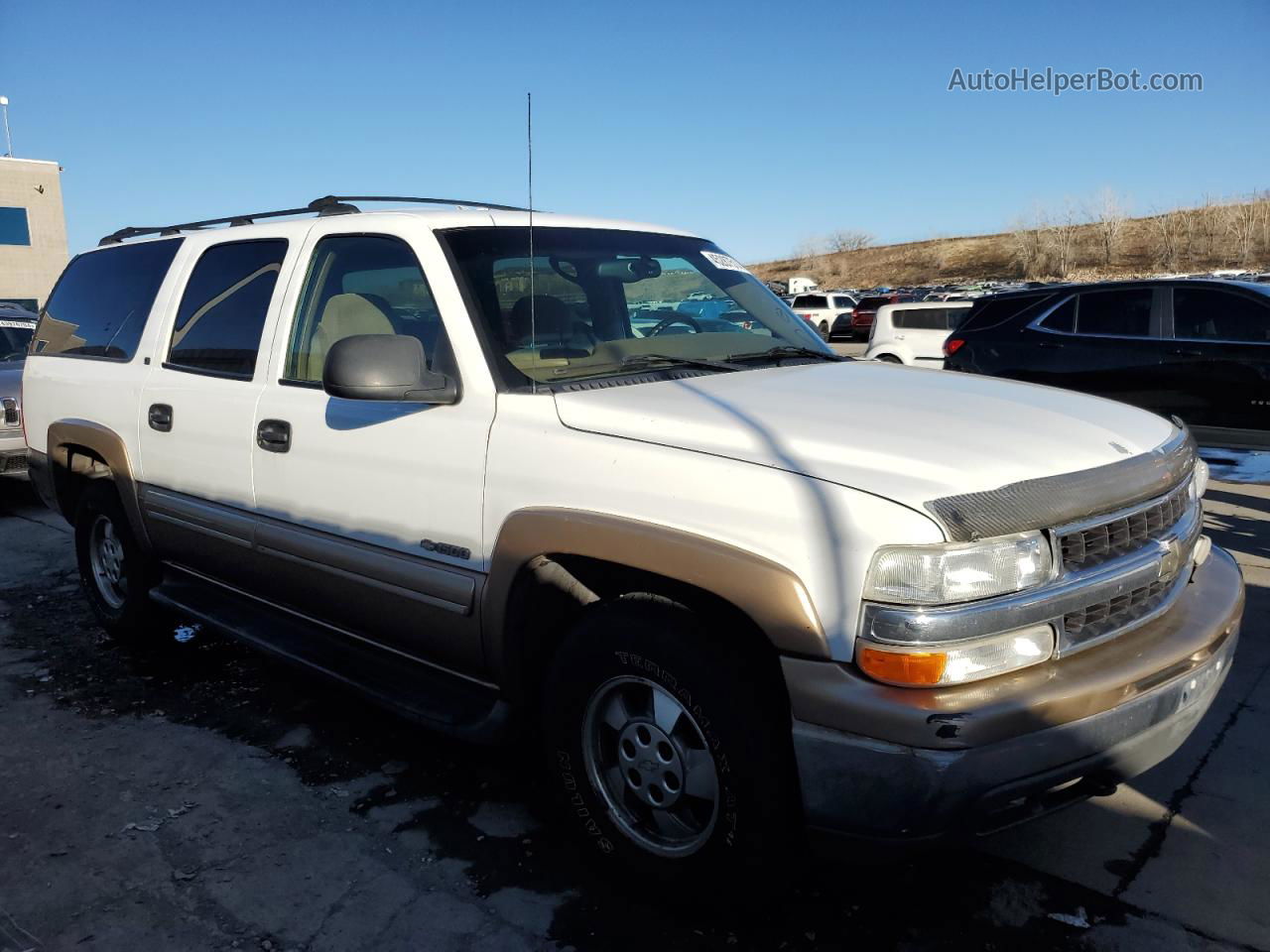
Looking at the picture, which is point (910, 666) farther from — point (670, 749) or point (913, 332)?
point (913, 332)

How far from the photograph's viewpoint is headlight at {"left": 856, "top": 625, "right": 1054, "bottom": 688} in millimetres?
2105

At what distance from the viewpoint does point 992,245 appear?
3051 inches

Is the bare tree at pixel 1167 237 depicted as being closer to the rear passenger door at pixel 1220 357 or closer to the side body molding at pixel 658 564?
the rear passenger door at pixel 1220 357

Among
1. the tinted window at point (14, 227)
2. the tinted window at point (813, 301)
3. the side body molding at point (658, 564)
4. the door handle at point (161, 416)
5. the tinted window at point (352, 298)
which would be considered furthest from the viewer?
the tinted window at point (14, 227)

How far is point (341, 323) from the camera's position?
3.57 meters

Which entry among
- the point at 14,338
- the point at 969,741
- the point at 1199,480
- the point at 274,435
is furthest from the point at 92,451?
the point at 14,338

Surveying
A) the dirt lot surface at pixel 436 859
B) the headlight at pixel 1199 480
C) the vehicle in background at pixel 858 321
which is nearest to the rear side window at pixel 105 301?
the dirt lot surface at pixel 436 859

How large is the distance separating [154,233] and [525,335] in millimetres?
2752

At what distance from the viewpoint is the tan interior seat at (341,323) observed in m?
3.51

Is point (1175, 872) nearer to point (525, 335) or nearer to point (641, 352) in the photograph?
point (641, 352)

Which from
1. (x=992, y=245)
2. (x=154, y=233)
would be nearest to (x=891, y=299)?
(x=154, y=233)

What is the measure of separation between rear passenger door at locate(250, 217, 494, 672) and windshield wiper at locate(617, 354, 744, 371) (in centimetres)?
49

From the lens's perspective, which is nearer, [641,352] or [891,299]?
[641,352]

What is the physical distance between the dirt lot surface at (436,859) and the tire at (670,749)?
0.14 meters
